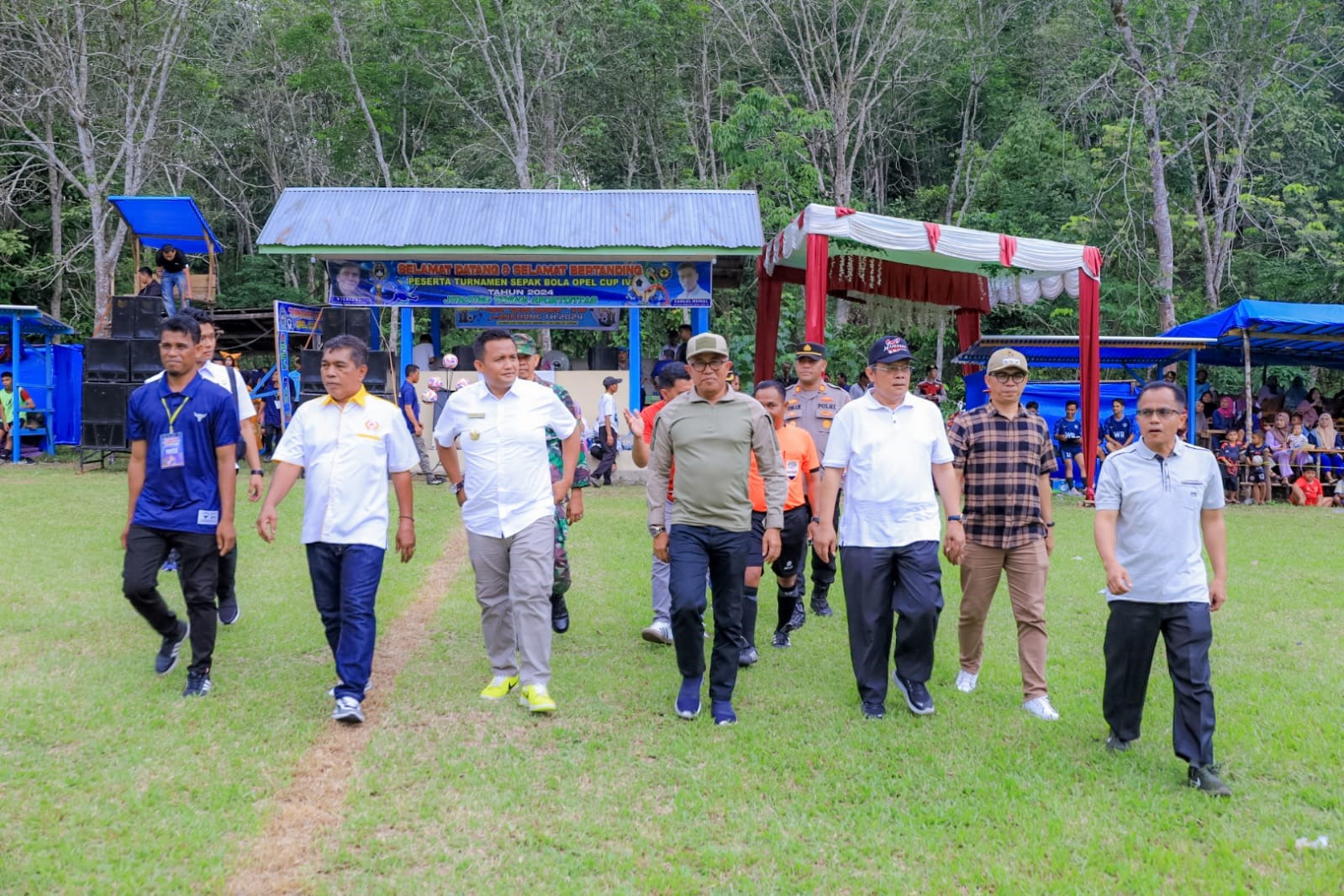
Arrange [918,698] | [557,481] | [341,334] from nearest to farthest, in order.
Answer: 1. [918,698]
2. [557,481]
3. [341,334]

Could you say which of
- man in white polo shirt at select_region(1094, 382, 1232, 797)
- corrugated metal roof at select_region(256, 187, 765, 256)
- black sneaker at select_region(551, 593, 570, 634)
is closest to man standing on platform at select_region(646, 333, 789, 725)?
man in white polo shirt at select_region(1094, 382, 1232, 797)

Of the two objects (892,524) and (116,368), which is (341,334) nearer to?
(116,368)

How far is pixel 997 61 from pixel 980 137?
7.04 feet

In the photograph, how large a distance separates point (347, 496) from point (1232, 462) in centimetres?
1414

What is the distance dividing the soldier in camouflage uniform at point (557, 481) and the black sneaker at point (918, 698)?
6.25ft

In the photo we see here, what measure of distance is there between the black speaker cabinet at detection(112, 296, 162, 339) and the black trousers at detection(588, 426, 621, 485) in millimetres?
6711

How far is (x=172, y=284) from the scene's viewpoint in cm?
1628

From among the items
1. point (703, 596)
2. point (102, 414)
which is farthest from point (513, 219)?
point (703, 596)

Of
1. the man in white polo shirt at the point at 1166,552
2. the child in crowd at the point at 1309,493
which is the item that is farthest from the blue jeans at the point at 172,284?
the child in crowd at the point at 1309,493

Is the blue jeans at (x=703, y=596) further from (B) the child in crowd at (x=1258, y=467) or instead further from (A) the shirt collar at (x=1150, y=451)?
(B) the child in crowd at (x=1258, y=467)

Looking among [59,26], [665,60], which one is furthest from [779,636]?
[665,60]

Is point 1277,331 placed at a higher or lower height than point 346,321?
lower

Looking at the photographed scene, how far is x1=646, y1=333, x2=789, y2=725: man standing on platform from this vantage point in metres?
4.85

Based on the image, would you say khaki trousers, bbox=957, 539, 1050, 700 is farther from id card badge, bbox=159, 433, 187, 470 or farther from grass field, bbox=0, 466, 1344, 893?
id card badge, bbox=159, 433, 187, 470
